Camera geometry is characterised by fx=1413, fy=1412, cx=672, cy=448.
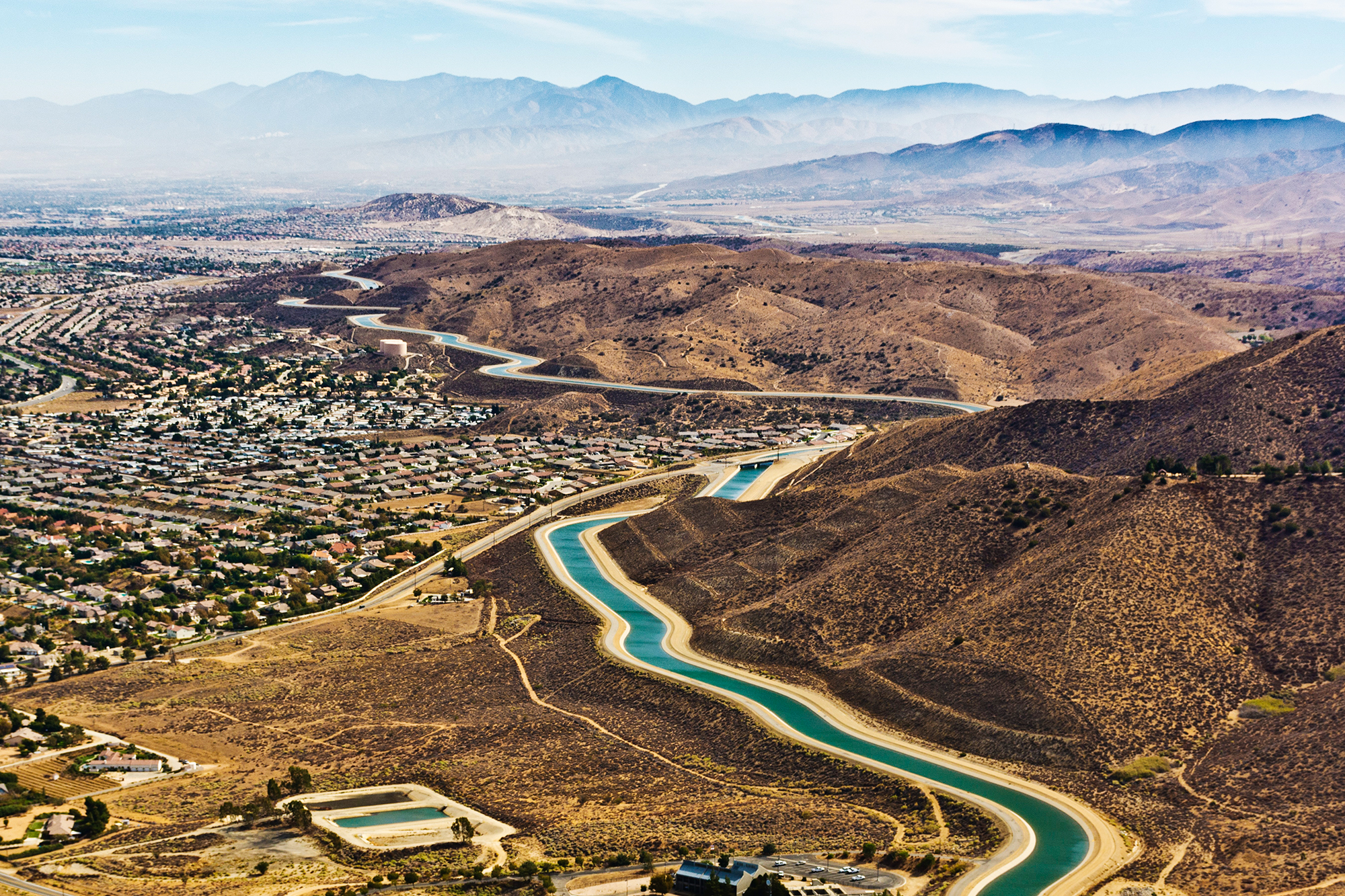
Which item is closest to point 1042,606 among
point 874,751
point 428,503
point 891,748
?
point 891,748

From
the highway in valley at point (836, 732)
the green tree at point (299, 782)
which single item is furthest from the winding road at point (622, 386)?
the green tree at point (299, 782)

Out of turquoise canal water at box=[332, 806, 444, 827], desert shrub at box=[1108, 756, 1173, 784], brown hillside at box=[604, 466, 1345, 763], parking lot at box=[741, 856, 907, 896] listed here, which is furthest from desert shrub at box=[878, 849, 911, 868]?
turquoise canal water at box=[332, 806, 444, 827]

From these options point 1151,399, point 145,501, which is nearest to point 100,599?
point 145,501

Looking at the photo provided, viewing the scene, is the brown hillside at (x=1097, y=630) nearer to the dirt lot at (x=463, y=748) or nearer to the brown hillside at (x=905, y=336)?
the dirt lot at (x=463, y=748)

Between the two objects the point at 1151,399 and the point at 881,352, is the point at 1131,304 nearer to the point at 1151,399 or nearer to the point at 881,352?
the point at 881,352

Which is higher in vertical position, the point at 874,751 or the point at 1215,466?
the point at 1215,466

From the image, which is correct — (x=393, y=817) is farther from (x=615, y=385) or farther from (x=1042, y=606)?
(x=615, y=385)
